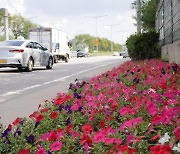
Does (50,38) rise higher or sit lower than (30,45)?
higher

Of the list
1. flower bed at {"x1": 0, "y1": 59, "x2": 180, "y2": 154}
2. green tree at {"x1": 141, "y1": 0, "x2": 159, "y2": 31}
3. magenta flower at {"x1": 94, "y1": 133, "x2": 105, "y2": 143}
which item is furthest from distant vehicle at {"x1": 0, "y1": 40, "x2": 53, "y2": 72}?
green tree at {"x1": 141, "y1": 0, "x2": 159, "y2": 31}

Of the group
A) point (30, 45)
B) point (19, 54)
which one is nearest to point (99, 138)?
point (19, 54)

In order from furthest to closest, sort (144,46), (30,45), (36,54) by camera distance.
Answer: (36,54)
(144,46)
(30,45)

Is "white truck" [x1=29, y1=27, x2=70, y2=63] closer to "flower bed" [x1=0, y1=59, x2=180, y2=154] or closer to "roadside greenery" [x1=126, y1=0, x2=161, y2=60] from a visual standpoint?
"roadside greenery" [x1=126, y1=0, x2=161, y2=60]

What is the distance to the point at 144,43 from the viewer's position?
20828 millimetres

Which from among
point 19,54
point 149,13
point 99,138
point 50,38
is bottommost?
point 99,138

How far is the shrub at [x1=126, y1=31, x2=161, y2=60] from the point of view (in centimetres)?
2080

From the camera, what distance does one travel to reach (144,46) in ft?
68.4

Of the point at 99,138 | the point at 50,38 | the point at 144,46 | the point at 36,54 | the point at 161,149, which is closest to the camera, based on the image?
the point at 161,149

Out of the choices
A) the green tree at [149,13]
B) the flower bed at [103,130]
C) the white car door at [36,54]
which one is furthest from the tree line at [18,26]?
the flower bed at [103,130]

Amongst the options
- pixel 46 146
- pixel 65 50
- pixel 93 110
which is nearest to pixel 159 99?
pixel 93 110

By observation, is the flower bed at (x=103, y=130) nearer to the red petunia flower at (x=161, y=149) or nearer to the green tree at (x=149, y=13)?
the red petunia flower at (x=161, y=149)

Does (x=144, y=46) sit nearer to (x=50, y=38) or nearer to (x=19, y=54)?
(x=19, y=54)

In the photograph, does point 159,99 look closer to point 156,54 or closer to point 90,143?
point 90,143
